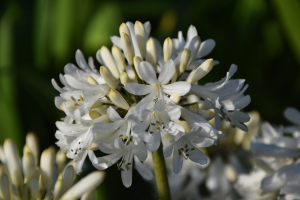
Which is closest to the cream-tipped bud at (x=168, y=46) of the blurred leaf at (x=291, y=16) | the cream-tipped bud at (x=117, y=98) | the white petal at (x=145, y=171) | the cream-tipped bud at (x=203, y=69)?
the cream-tipped bud at (x=203, y=69)

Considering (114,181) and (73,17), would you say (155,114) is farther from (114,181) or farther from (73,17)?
(73,17)

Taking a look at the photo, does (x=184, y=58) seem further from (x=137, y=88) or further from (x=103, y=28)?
(x=103, y=28)

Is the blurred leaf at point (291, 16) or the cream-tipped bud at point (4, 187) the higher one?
the cream-tipped bud at point (4, 187)

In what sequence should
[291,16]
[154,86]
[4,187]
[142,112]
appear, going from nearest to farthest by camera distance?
[142,112], [154,86], [4,187], [291,16]

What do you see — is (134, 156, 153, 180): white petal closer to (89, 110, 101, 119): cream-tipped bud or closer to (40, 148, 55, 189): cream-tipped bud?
(89, 110, 101, 119): cream-tipped bud

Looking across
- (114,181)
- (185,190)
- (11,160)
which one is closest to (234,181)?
(185,190)

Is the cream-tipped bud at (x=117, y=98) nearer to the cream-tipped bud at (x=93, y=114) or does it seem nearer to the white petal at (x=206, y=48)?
the cream-tipped bud at (x=93, y=114)

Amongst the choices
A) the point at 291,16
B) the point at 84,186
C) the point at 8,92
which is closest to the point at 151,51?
the point at 84,186

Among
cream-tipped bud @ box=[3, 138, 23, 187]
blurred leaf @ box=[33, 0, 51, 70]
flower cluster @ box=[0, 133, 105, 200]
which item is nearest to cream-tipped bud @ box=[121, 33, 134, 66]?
flower cluster @ box=[0, 133, 105, 200]
